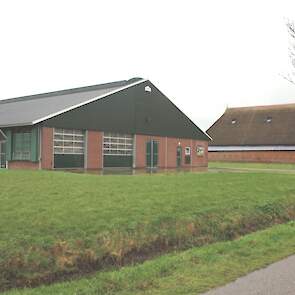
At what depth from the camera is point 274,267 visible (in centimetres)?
711

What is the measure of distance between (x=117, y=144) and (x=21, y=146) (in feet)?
23.6

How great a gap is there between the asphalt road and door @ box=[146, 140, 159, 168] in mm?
28174

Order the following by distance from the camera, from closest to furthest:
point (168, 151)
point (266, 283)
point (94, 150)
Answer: point (266, 283)
point (94, 150)
point (168, 151)

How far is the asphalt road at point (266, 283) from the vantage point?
5.75m

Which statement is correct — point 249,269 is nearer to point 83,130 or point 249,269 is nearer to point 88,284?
point 88,284

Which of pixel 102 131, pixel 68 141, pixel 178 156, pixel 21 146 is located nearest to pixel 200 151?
pixel 178 156

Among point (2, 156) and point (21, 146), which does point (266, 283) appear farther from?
point (2, 156)

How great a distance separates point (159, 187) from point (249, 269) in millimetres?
8021

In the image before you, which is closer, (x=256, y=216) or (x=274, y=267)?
(x=274, y=267)

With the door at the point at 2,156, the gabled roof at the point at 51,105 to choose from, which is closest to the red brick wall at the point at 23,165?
the door at the point at 2,156

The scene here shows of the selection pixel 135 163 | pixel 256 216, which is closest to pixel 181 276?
pixel 256 216

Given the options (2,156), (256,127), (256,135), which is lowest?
(2,156)

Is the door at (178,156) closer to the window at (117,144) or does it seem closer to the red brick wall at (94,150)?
the window at (117,144)

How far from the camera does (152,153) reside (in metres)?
35.5
